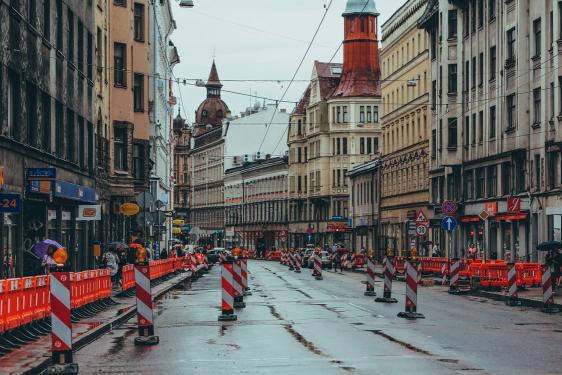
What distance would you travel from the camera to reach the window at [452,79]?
221ft

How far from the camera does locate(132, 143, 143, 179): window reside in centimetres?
5769

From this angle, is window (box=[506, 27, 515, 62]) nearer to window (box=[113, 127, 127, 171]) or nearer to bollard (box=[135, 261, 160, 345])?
window (box=[113, 127, 127, 171])

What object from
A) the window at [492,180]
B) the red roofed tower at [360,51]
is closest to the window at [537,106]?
the window at [492,180]

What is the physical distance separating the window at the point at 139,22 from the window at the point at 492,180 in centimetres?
1733

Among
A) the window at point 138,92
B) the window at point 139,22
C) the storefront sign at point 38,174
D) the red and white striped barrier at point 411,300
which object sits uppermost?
the window at point 139,22

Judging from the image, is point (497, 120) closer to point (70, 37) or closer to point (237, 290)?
point (70, 37)

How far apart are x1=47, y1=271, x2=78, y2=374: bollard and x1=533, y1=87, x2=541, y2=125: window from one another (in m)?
38.3

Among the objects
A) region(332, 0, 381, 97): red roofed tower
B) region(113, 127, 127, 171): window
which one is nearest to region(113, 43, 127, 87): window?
region(113, 127, 127, 171): window

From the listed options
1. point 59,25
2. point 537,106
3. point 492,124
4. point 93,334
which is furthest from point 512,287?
point 492,124

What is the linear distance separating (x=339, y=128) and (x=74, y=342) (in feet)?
351

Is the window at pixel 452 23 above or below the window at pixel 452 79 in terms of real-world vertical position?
above

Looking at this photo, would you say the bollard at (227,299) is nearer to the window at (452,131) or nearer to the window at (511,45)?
the window at (511,45)

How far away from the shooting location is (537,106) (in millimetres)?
51812

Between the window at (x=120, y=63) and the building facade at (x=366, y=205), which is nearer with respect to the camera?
the window at (x=120, y=63)
